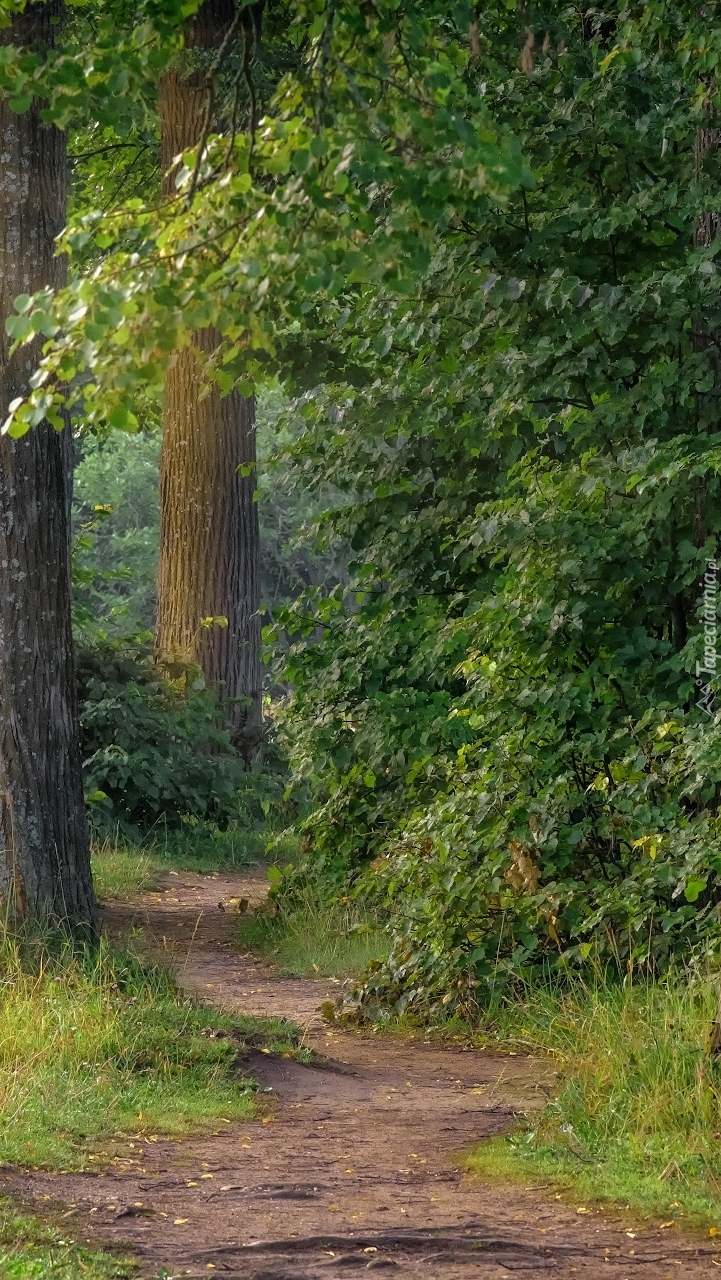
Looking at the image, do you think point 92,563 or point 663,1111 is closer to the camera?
point 663,1111

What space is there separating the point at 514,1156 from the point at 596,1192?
22.0 inches

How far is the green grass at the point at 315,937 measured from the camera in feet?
33.4

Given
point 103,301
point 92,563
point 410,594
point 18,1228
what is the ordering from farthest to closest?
point 92,563
point 410,594
point 18,1228
point 103,301

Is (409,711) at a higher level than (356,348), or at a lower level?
lower

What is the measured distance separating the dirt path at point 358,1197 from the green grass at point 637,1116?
197mm

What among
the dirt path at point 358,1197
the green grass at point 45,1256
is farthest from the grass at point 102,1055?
the green grass at point 45,1256

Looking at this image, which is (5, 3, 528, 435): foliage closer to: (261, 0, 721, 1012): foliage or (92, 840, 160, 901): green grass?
(261, 0, 721, 1012): foliage

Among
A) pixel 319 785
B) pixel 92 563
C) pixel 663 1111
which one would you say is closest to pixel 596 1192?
pixel 663 1111

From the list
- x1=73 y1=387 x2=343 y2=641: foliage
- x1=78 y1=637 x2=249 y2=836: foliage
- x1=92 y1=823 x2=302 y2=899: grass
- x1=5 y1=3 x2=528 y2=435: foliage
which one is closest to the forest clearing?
x1=5 y1=3 x2=528 y2=435: foliage

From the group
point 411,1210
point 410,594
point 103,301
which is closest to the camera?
point 103,301

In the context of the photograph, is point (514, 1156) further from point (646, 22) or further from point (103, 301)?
point (646, 22)

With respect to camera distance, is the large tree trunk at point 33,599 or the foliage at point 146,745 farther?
the foliage at point 146,745

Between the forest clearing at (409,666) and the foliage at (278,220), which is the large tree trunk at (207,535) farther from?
the foliage at (278,220)

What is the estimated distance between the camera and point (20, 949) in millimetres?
7398
